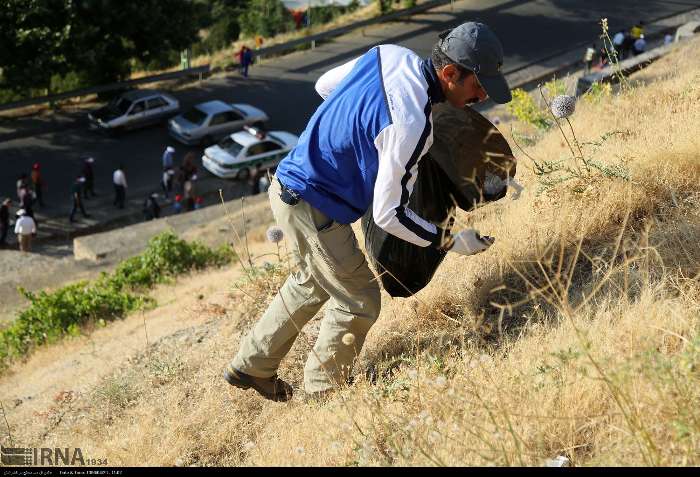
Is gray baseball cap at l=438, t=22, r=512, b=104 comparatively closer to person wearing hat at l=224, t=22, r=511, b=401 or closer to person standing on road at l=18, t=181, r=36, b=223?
person wearing hat at l=224, t=22, r=511, b=401

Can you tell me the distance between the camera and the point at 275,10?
41062 mm

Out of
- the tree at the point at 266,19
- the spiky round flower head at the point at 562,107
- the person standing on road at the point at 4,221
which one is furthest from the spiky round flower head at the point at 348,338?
the tree at the point at 266,19

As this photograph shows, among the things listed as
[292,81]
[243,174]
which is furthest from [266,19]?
[243,174]

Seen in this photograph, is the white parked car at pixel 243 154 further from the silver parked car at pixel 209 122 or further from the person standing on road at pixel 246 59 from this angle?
the person standing on road at pixel 246 59

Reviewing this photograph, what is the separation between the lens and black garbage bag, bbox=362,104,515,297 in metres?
4.62

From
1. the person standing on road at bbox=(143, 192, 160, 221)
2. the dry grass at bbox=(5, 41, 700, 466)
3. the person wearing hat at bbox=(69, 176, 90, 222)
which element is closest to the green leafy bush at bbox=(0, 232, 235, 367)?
the dry grass at bbox=(5, 41, 700, 466)

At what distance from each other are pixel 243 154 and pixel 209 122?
2589mm

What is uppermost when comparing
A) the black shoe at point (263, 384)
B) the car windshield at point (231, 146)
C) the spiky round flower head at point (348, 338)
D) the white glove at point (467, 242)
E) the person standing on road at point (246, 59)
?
the white glove at point (467, 242)

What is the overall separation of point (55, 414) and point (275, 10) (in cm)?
3721

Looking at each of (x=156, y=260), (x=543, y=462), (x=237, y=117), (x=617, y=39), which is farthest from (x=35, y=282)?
(x=617, y=39)

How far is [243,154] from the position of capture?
20609 mm

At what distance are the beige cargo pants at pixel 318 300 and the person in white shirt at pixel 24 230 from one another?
13.6m

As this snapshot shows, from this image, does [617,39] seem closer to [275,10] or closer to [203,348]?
[203,348]

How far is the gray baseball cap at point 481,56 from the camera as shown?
163 inches
